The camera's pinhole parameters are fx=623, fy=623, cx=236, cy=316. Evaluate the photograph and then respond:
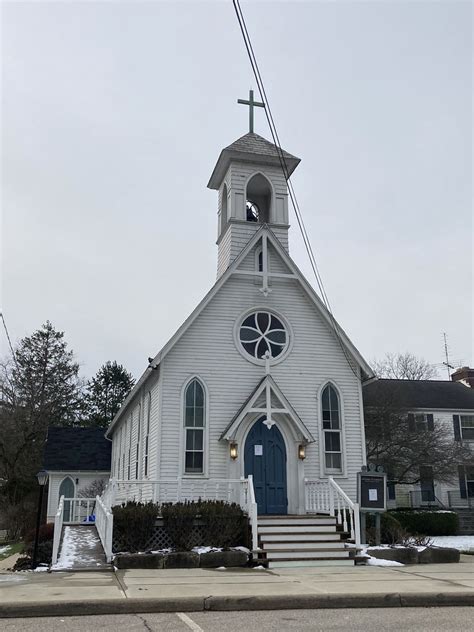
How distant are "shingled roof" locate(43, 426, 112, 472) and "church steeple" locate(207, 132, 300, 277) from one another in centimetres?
1532

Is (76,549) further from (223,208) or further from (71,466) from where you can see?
(71,466)

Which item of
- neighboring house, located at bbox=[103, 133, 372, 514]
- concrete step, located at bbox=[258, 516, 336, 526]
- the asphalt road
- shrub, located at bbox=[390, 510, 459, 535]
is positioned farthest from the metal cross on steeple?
the asphalt road

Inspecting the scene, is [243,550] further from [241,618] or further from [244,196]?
[244,196]

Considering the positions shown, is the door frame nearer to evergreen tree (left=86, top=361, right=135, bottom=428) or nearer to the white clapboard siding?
the white clapboard siding

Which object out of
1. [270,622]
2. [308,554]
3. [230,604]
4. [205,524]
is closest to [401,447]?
[308,554]

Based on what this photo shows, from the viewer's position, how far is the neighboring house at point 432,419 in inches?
1240

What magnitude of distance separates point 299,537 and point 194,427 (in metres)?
4.02

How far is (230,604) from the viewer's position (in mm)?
8188

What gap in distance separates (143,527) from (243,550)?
2.25 meters

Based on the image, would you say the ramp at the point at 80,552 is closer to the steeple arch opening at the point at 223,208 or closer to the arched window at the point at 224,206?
the steeple arch opening at the point at 223,208

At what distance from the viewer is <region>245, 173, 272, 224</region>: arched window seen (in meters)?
20.7

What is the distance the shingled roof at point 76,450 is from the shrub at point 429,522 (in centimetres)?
1447

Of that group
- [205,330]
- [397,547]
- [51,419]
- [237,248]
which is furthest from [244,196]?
[51,419]

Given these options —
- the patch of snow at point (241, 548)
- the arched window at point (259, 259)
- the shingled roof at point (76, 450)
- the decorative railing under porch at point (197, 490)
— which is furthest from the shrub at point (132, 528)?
the shingled roof at point (76, 450)
